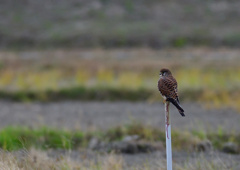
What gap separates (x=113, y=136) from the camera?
10531 millimetres

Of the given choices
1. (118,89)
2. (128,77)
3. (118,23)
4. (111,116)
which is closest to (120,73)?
(128,77)

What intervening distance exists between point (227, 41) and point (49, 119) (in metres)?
21.9

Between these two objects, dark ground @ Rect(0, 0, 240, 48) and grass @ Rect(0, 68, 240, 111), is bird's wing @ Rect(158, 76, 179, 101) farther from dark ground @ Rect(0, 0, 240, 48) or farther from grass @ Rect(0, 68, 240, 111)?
dark ground @ Rect(0, 0, 240, 48)

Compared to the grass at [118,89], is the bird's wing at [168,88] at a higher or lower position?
lower

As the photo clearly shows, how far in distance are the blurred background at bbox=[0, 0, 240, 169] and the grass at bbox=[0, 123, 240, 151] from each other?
2cm

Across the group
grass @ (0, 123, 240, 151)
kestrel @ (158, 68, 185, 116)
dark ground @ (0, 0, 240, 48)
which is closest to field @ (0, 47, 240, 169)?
grass @ (0, 123, 240, 151)

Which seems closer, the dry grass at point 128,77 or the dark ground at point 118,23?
the dry grass at point 128,77

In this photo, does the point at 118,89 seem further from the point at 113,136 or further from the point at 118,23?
the point at 118,23

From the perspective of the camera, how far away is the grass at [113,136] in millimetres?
9695

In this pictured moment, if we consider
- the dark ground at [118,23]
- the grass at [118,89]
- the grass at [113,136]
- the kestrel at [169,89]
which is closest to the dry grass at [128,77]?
the grass at [118,89]

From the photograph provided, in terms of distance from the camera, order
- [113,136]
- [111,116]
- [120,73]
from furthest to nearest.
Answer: [120,73]
[111,116]
[113,136]

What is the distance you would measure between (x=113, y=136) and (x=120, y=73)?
8.55m

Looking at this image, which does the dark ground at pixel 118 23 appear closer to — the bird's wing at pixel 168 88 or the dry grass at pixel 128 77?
the dry grass at pixel 128 77

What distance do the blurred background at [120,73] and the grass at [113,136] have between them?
2cm
